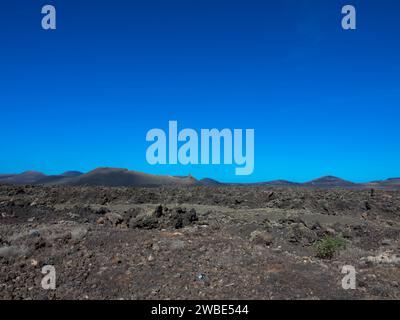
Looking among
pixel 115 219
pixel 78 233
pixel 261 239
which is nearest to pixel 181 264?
pixel 78 233

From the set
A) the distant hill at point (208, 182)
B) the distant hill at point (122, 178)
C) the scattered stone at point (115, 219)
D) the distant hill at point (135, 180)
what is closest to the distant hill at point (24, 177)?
the distant hill at point (135, 180)

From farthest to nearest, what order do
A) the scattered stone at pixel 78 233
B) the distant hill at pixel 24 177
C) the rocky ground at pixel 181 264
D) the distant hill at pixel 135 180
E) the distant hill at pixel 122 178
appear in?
the distant hill at pixel 24 177 → the distant hill at pixel 122 178 → the distant hill at pixel 135 180 → the scattered stone at pixel 78 233 → the rocky ground at pixel 181 264

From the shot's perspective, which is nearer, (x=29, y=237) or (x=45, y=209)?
(x=29, y=237)

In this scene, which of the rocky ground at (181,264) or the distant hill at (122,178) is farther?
the distant hill at (122,178)

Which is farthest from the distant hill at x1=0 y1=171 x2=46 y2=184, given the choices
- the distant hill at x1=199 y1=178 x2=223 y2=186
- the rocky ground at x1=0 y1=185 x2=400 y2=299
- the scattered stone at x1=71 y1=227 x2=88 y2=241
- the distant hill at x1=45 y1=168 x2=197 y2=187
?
the scattered stone at x1=71 y1=227 x2=88 y2=241

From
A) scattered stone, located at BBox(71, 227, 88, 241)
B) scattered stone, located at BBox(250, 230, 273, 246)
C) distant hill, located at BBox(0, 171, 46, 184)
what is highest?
scattered stone, located at BBox(71, 227, 88, 241)

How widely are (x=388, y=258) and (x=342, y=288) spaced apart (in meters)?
3.71

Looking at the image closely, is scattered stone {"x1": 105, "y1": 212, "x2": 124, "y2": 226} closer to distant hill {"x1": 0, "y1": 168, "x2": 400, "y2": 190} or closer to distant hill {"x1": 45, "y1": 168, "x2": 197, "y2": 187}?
distant hill {"x1": 0, "y1": 168, "x2": 400, "y2": 190}

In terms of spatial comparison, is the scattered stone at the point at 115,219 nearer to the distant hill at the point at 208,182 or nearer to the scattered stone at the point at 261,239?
the scattered stone at the point at 261,239

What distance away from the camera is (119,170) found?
198 ft

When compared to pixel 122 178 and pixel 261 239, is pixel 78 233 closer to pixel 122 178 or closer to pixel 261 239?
pixel 261 239

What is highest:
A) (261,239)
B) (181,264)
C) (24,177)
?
(181,264)
